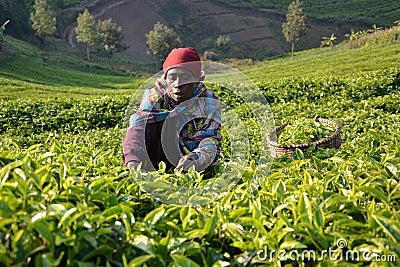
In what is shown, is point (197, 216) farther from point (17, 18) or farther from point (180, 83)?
point (17, 18)

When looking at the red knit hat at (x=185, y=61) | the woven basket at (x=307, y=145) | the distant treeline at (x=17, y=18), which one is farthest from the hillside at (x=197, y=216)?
the distant treeline at (x=17, y=18)

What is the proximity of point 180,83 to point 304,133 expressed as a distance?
191 centimetres

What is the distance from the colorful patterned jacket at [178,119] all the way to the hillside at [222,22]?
37.8m

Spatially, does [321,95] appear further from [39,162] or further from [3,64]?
[3,64]

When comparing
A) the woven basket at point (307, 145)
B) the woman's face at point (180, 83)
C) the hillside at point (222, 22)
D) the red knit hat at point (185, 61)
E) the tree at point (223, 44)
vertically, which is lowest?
the woven basket at point (307, 145)

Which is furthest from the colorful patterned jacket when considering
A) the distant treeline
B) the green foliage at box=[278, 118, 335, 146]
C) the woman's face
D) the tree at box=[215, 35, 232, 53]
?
the tree at box=[215, 35, 232, 53]

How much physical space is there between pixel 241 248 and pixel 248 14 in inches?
1996

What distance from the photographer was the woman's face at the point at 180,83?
2586 millimetres

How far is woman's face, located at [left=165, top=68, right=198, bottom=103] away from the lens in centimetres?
259

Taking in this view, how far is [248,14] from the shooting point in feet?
162

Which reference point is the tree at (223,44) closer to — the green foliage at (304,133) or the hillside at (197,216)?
the green foliage at (304,133)

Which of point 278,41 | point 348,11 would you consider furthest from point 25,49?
point 348,11

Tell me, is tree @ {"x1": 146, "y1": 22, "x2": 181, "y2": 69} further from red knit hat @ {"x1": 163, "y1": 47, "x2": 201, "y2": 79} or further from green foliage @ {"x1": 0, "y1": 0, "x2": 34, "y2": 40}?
red knit hat @ {"x1": 163, "y1": 47, "x2": 201, "y2": 79}

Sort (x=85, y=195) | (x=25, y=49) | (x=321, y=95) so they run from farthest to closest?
(x=25, y=49) < (x=321, y=95) < (x=85, y=195)
